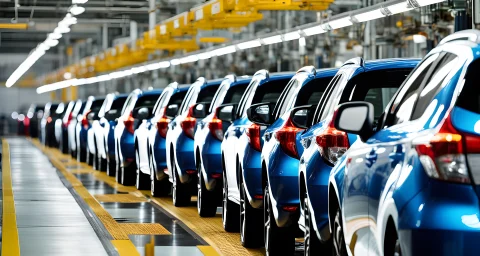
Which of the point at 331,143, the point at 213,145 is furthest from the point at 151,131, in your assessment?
the point at 331,143

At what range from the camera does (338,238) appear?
812 centimetres

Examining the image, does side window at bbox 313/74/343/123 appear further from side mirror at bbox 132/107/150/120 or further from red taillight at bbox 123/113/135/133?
red taillight at bbox 123/113/135/133

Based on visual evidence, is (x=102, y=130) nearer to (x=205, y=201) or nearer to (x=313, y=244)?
(x=205, y=201)

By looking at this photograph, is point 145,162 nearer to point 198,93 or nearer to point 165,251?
point 198,93

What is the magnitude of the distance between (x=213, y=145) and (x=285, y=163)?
5.23m

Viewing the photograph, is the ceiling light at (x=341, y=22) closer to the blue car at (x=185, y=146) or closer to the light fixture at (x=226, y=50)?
the blue car at (x=185, y=146)

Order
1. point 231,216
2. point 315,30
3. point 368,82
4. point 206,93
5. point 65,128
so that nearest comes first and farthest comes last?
point 368,82 < point 231,216 < point 206,93 < point 315,30 < point 65,128

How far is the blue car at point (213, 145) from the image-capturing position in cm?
1578

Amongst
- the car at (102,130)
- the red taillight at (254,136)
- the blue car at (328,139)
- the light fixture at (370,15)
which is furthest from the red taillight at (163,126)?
the blue car at (328,139)

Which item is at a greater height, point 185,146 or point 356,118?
point 356,118

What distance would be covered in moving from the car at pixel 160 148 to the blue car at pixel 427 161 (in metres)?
13.2

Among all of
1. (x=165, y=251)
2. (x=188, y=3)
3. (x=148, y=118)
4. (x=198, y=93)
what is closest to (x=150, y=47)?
(x=188, y=3)

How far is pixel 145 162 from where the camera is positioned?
71.7 feet

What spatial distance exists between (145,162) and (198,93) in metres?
3.65
